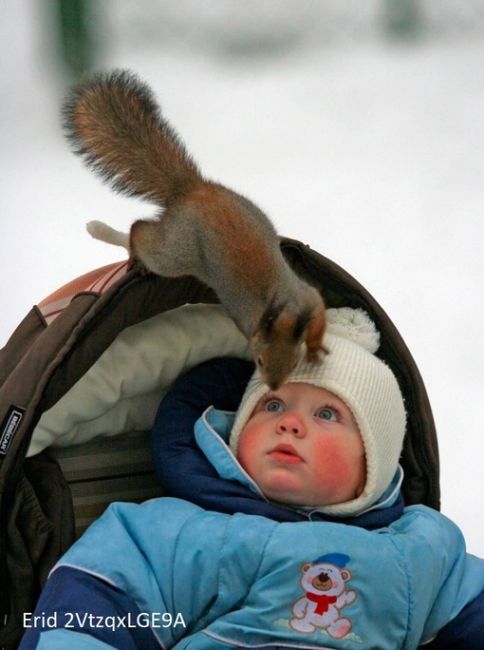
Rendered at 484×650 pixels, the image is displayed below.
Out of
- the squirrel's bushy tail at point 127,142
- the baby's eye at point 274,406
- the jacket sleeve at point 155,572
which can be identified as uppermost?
the squirrel's bushy tail at point 127,142

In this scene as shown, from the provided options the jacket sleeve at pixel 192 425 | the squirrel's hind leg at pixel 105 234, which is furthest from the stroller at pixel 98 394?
the squirrel's hind leg at pixel 105 234

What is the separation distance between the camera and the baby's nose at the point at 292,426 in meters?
1.45

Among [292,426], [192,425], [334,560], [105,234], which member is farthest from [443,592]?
[105,234]

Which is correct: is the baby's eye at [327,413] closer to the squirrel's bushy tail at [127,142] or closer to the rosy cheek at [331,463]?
the rosy cheek at [331,463]

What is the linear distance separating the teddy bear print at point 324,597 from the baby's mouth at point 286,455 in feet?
0.47

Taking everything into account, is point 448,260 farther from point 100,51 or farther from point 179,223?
point 100,51

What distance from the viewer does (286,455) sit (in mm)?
1449

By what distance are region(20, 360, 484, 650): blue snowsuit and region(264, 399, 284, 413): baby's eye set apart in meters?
0.10

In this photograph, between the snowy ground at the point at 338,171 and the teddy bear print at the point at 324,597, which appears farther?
the snowy ground at the point at 338,171

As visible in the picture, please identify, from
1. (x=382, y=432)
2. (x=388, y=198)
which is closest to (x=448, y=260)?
(x=388, y=198)

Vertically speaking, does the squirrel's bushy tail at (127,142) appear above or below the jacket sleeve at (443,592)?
above

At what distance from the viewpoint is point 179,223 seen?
161 cm

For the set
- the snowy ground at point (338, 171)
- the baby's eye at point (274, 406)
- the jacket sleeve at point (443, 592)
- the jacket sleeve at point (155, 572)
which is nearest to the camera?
the jacket sleeve at point (155, 572)

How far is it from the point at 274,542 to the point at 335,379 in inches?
9.5
